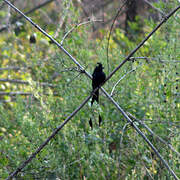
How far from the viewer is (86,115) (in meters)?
3.36

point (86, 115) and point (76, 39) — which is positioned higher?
point (76, 39)

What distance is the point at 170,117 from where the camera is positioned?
2.87 m

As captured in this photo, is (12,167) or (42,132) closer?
(42,132)

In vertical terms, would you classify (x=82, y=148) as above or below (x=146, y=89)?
below

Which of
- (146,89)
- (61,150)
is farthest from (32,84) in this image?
(146,89)

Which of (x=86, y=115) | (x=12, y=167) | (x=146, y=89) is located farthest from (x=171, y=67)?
(x=12, y=167)

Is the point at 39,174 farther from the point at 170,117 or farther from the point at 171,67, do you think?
the point at 171,67

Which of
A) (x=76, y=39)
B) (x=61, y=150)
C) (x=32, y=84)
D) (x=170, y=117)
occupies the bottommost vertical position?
(x=170, y=117)

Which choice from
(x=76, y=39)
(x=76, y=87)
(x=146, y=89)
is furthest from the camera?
(x=76, y=39)

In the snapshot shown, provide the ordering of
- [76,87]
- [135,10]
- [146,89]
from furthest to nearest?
[135,10], [76,87], [146,89]

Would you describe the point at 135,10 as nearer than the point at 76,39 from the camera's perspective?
No

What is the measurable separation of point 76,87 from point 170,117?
1158 millimetres

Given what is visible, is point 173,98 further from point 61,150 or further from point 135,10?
point 135,10

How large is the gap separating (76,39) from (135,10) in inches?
127
